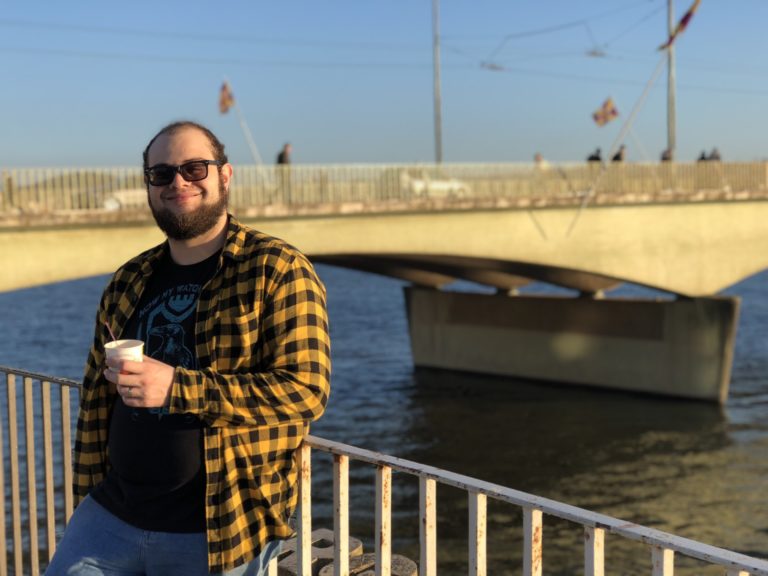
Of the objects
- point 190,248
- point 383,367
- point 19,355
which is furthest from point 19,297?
point 190,248

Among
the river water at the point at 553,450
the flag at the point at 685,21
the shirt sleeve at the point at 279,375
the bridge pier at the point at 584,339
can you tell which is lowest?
the river water at the point at 553,450

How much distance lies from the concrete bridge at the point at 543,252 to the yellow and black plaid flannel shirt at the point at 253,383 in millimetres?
14715

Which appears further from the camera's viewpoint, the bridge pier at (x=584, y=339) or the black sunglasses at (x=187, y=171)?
the bridge pier at (x=584, y=339)

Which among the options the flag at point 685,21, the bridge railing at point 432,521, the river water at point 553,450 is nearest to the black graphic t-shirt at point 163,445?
the bridge railing at point 432,521

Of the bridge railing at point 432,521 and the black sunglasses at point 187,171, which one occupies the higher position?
the black sunglasses at point 187,171

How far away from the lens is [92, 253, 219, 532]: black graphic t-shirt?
2.72 m

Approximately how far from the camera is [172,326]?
2857 millimetres

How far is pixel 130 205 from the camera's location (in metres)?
17.5

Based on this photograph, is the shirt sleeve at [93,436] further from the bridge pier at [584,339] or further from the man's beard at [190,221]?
the bridge pier at [584,339]

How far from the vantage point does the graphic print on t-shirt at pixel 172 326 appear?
282 centimetres

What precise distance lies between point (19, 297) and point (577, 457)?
197 feet

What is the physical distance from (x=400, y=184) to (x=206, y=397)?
63.5 ft

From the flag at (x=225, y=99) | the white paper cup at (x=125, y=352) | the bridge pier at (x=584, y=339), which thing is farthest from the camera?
the bridge pier at (x=584, y=339)

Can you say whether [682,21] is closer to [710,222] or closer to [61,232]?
[710,222]
